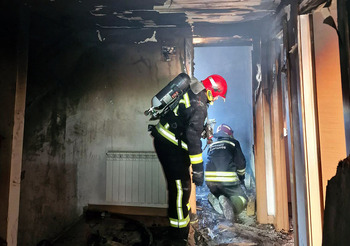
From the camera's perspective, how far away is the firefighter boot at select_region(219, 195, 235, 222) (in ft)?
10.1

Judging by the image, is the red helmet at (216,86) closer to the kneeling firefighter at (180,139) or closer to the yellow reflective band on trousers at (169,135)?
the kneeling firefighter at (180,139)

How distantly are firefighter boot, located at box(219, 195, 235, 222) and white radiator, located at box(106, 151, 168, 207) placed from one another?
0.82 m

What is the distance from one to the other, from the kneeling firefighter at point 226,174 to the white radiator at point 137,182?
0.80 metres

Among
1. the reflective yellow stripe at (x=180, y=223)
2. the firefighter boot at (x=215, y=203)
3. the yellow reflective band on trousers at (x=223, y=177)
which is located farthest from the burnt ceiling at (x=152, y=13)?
the firefighter boot at (x=215, y=203)

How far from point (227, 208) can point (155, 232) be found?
1.04 metres

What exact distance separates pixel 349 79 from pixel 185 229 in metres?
2.16

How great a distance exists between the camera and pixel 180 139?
2.61 metres

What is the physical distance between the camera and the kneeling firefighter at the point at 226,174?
3.31 meters

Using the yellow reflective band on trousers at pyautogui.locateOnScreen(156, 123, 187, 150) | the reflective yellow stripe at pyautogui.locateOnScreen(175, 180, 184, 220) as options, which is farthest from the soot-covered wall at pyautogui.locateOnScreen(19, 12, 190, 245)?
the reflective yellow stripe at pyautogui.locateOnScreen(175, 180, 184, 220)

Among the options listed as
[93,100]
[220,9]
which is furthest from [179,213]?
[220,9]

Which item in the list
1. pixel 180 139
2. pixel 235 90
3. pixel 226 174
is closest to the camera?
pixel 180 139

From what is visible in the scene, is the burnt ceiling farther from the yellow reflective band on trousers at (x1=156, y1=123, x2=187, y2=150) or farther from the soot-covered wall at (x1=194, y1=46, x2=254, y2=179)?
the soot-covered wall at (x1=194, y1=46, x2=254, y2=179)

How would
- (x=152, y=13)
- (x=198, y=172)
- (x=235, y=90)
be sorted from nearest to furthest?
(x=198, y=172) < (x=152, y=13) < (x=235, y=90)

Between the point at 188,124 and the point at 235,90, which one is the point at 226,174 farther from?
the point at 235,90
